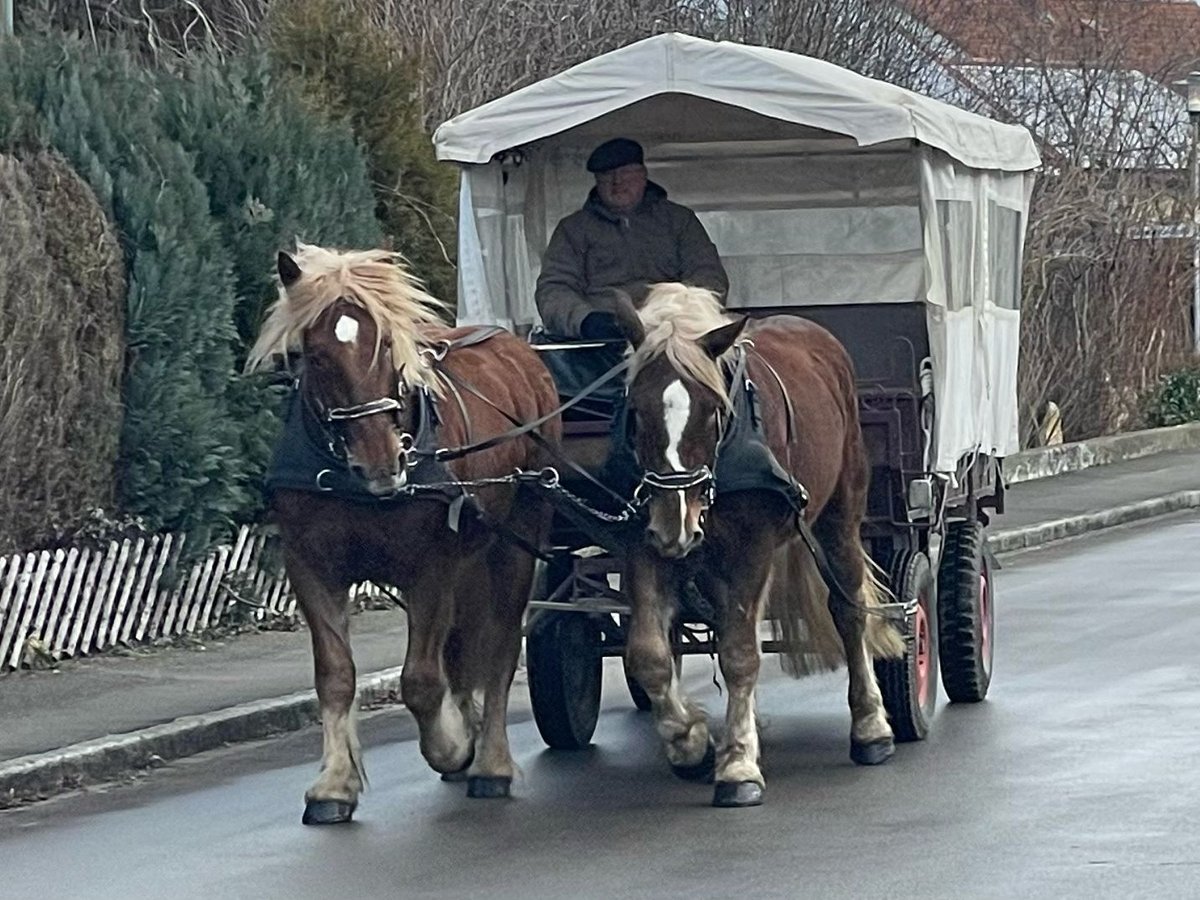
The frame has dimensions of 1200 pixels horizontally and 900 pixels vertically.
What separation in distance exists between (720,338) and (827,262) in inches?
133

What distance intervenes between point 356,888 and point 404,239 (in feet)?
28.0

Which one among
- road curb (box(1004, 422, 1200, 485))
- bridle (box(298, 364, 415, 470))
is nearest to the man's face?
bridle (box(298, 364, 415, 470))

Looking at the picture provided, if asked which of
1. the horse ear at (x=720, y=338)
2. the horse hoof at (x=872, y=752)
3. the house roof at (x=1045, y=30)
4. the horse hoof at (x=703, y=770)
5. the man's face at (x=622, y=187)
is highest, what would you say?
the house roof at (x=1045, y=30)

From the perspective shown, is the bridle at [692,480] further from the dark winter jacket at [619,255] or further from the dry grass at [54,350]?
the dry grass at [54,350]

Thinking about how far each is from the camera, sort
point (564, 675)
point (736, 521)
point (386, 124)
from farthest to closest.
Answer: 1. point (386, 124)
2. point (564, 675)
3. point (736, 521)

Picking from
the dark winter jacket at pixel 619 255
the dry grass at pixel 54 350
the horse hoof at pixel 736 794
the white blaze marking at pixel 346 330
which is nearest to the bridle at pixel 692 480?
the horse hoof at pixel 736 794

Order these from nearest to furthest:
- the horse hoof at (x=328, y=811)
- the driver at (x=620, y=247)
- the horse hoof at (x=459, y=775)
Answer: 1. the horse hoof at (x=328, y=811)
2. the horse hoof at (x=459, y=775)
3. the driver at (x=620, y=247)

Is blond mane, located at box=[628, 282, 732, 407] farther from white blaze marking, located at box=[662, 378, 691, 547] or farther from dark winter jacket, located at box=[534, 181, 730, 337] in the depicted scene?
dark winter jacket, located at box=[534, 181, 730, 337]

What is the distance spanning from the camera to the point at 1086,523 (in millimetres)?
20359

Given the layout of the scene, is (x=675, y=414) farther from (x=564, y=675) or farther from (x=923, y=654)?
(x=923, y=654)

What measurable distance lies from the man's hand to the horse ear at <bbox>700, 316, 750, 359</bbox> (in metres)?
1.48

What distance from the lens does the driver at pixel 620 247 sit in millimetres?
9977

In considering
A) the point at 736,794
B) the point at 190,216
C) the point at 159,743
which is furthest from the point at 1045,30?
the point at 736,794

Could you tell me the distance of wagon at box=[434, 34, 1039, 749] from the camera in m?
9.73
